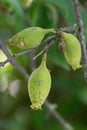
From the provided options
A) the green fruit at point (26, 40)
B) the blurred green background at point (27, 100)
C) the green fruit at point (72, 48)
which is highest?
the green fruit at point (26, 40)

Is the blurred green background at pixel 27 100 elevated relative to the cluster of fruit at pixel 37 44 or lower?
lower

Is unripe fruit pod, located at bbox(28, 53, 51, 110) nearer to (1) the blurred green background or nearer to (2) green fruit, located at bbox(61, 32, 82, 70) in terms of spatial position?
(2) green fruit, located at bbox(61, 32, 82, 70)

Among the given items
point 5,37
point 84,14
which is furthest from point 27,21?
point 5,37

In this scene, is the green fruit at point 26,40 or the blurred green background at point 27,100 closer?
the green fruit at point 26,40

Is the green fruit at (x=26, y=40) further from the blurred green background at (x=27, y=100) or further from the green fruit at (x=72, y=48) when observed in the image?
the blurred green background at (x=27, y=100)

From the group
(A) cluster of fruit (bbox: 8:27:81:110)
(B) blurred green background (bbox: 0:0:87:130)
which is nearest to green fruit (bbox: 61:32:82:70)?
(A) cluster of fruit (bbox: 8:27:81:110)

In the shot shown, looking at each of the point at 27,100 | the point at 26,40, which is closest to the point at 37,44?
the point at 26,40

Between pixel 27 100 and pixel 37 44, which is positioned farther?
pixel 27 100

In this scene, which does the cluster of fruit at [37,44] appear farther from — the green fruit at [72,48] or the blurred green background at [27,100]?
the blurred green background at [27,100]

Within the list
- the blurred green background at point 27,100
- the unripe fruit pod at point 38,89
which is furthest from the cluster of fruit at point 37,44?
the blurred green background at point 27,100

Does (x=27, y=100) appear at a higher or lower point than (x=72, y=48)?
lower

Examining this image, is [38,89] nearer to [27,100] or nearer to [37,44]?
[37,44]
